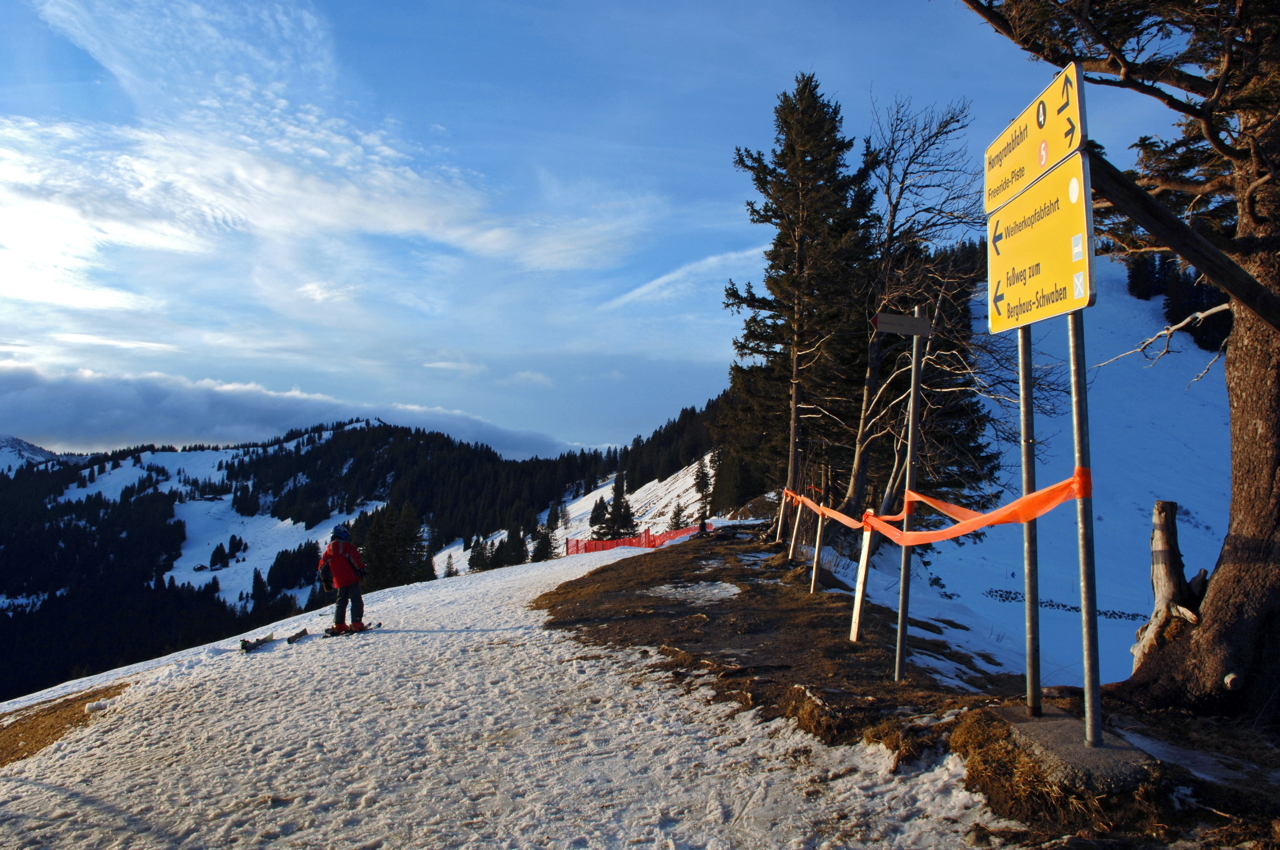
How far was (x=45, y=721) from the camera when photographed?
710 cm

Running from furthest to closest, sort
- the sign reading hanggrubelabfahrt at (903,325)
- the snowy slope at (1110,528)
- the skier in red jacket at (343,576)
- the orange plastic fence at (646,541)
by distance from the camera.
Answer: the orange plastic fence at (646,541) → the snowy slope at (1110,528) → the skier in red jacket at (343,576) → the sign reading hanggrubelabfahrt at (903,325)

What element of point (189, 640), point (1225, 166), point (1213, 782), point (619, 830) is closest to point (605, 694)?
point (619, 830)

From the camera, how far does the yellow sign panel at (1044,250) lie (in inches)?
125

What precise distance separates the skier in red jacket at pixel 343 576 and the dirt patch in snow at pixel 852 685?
3.04 metres

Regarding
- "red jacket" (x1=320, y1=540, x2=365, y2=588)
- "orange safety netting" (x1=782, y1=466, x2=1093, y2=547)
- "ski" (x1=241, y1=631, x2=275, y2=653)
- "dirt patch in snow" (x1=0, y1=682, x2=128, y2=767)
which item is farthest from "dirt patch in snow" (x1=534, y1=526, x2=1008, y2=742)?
"dirt patch in snow" (x1=0, y1=682, x2=128, y2=767)

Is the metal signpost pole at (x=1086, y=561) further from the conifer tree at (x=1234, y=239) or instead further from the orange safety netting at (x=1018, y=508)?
the conifer tree at (x=1234, y=239)

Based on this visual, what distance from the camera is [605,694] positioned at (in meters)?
5.98

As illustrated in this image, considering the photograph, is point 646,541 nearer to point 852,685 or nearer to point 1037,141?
point 852,685

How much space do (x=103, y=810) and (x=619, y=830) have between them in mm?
3526

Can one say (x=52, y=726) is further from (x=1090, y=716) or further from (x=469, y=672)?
(x=1090, y=716)

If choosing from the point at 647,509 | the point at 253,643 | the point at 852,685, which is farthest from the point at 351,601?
the point at 647,509

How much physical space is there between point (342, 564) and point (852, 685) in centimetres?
821

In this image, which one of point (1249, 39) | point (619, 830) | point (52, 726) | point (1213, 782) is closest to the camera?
point (1213, 782)

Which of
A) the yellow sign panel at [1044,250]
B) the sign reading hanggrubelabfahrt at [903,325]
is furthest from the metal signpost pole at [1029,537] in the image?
the sign reading hanggrubelabfahrt at [903,325]
